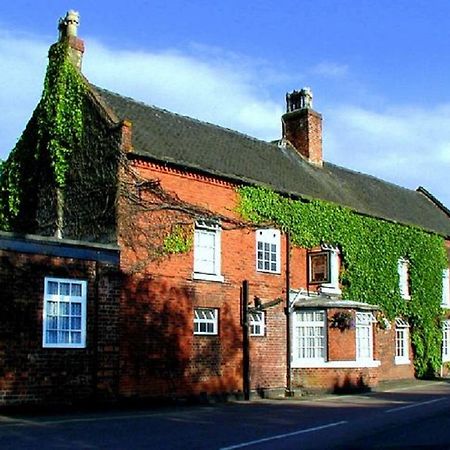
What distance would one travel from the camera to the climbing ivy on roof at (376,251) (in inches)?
1036

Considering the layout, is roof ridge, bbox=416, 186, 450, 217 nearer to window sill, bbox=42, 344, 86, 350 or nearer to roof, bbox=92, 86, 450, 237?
roof, bbox=92, 86, 450, 237

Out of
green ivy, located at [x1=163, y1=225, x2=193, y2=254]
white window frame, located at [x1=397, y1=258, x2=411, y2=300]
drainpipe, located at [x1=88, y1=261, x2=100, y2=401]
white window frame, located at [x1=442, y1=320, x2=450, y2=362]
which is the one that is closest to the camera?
drainpipe, located at [x1=88, y1=261, x2=100, y2=401]

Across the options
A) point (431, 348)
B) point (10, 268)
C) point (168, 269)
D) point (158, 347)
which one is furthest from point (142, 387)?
point (431, 348)

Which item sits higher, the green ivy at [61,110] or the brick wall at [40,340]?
the green ivy at [61,110]

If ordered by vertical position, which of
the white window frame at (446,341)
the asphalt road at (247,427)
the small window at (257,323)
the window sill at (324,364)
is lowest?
the asphalt road at (247,427)

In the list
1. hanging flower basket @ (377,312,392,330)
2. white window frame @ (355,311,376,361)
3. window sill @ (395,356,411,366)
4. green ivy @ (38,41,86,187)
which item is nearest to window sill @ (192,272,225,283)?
green ivy @ (38,41,86,187)

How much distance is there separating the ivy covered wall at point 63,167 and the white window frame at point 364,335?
36.8 feet

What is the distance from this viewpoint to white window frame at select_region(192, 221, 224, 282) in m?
23.3

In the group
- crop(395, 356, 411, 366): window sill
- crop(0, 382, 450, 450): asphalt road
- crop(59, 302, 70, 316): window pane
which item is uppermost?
crop(59, 302, 70, 316): window pane

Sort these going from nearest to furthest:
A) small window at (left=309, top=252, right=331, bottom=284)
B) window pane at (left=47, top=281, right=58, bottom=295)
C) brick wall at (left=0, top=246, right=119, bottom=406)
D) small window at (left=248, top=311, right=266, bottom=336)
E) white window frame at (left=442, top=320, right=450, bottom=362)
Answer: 1. brick wall at (left=0, top=246, right=119, bottom=406)
2. window pane at (left=47, top=281, right=58, bottom=295)
3. small window at (left=248, top=311, right=266, bottom=336)
4. small window at (left=309, top=252, right=331, bottom=284)
5. white window frame at (left=442, top=320, right=450, bottom=362)

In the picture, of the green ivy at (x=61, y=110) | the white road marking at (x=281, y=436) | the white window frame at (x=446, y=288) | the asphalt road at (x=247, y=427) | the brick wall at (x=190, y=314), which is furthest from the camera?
the white window frame at (x=446, y=288)

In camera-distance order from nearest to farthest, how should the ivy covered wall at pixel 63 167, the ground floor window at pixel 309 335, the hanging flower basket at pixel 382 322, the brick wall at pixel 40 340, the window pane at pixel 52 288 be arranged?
the brick wall at pixel 40 340
the window pane at pixel 52 288
the ivy covered wall at pixel 63 167
the ground floor window at pixel 309 335
the hanging flower basket at pixel 382 322

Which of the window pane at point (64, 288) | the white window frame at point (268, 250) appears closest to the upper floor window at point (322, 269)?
the white window frame at point (268, 250)

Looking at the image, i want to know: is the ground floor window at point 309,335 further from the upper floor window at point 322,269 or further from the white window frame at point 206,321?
the white window frame at point 206,321
